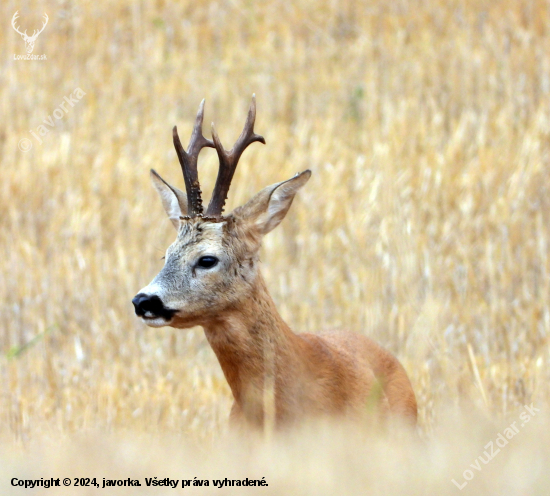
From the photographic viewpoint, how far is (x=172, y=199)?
6.46 metres

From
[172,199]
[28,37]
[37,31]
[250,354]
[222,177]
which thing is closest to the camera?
[250,354]

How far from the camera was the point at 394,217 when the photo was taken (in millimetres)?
10516

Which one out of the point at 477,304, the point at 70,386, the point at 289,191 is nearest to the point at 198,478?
the point at 289,191

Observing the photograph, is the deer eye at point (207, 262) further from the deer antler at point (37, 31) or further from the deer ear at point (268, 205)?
the deer antler at point (37, 31)

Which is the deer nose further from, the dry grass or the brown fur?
the dry grass

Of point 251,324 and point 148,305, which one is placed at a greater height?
point 148,305

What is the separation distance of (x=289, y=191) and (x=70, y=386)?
3.55 m

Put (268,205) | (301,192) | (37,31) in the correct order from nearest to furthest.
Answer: (268,205) < (301,192) < (37,31)

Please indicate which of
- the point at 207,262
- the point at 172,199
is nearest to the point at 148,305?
the point at 207,262

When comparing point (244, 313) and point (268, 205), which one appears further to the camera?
point (268, 205)

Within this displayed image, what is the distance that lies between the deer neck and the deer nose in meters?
0.41

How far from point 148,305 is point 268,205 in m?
1.19

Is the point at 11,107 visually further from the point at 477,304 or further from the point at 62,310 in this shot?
the point at 477,304

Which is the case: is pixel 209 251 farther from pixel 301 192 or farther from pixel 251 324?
pixel 301 192
